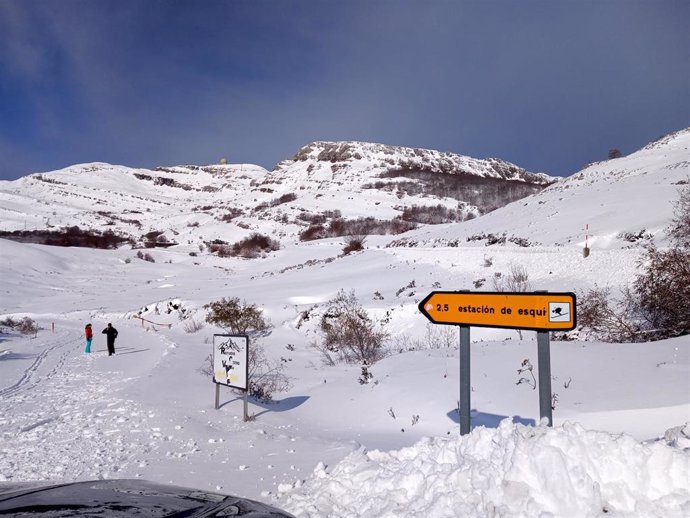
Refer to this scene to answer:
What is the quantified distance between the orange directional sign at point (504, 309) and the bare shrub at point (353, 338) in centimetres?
856

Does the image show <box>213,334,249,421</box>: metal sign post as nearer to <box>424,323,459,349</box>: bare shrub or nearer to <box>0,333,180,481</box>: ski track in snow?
<box>0,333,180,481</box>: ski track in snow

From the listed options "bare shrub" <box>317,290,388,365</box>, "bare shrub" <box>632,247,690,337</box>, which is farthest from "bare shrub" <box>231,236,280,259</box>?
"bare shrub" <box>632,247,690,337</box>

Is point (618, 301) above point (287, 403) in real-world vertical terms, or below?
above

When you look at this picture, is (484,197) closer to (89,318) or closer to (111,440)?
(89,318)

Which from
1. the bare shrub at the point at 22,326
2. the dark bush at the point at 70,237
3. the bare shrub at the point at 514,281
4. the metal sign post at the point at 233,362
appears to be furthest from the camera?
the dark bush at the point at 70,237

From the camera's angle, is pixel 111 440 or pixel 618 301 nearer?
pixel 111 440

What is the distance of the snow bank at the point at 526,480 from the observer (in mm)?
2852

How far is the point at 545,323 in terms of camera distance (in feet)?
12.3

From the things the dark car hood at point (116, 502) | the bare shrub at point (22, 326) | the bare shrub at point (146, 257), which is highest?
the bare shrub at point (146, 257)

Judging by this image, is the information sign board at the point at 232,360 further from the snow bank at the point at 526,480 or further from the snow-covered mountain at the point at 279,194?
Result: the snow-covered mountain at the point at 279,194

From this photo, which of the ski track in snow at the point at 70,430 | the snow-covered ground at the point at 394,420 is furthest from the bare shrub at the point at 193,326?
the ski track in snow at the point at 70,430

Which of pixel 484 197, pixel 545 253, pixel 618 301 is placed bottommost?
pixel 618 301

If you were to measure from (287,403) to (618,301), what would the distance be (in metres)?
9.16

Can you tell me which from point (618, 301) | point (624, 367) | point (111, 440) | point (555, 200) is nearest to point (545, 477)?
point (624, 367)
